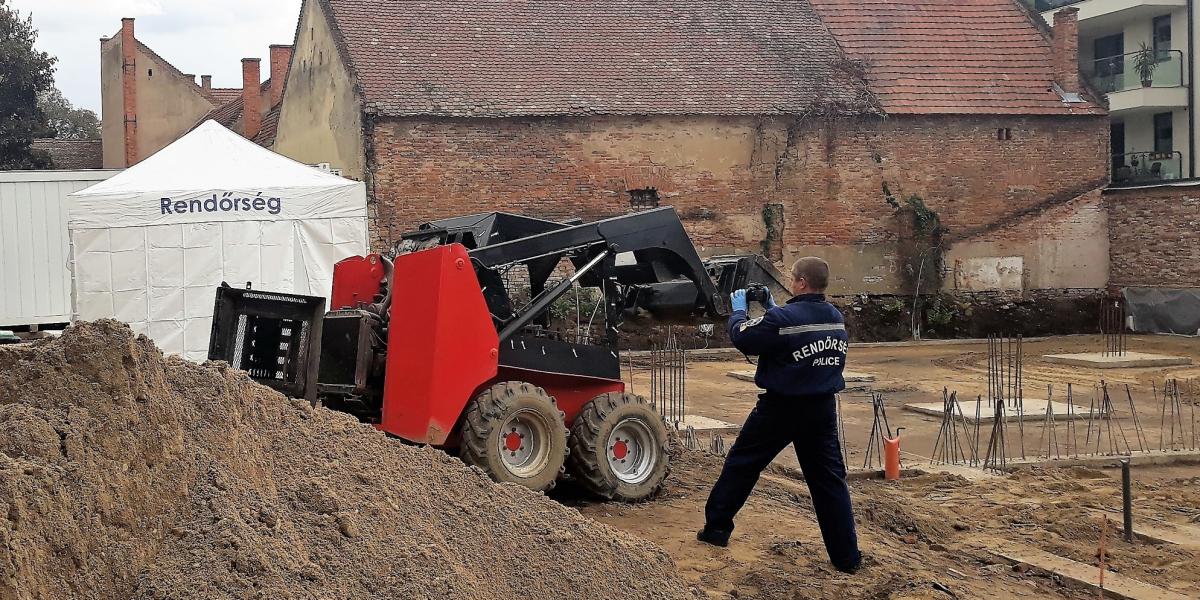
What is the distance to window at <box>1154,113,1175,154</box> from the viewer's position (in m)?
31.0

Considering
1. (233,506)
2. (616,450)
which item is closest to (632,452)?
(616,450)

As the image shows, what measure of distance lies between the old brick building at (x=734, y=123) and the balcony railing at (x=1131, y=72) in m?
3.93

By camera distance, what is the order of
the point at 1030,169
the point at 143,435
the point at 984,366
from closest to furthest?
the point at 143,435, the point at 984,366, the point at 1030,169

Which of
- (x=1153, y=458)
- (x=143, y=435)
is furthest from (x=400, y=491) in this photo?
(x=1153, y=458)

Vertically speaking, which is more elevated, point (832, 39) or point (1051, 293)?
point (832, 39)

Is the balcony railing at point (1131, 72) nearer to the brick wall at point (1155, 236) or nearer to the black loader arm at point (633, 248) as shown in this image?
the brick wall at point (1155, 236)

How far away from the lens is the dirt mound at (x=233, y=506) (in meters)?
4.08

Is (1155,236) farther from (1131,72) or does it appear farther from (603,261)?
(603,261)

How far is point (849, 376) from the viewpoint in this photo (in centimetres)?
1847

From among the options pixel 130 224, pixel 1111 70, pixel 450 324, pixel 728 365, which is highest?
pixel 1111 70

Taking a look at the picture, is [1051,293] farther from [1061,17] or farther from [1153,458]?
[1153,458]

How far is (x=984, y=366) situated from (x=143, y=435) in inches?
714

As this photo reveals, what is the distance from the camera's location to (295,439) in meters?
5.55

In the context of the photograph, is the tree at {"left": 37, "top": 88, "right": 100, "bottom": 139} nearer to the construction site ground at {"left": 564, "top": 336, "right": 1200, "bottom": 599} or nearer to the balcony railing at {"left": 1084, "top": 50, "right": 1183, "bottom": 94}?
the balcony railing at {"left": 1084, "top": 50, "right": 1183, "bottom": 94}
